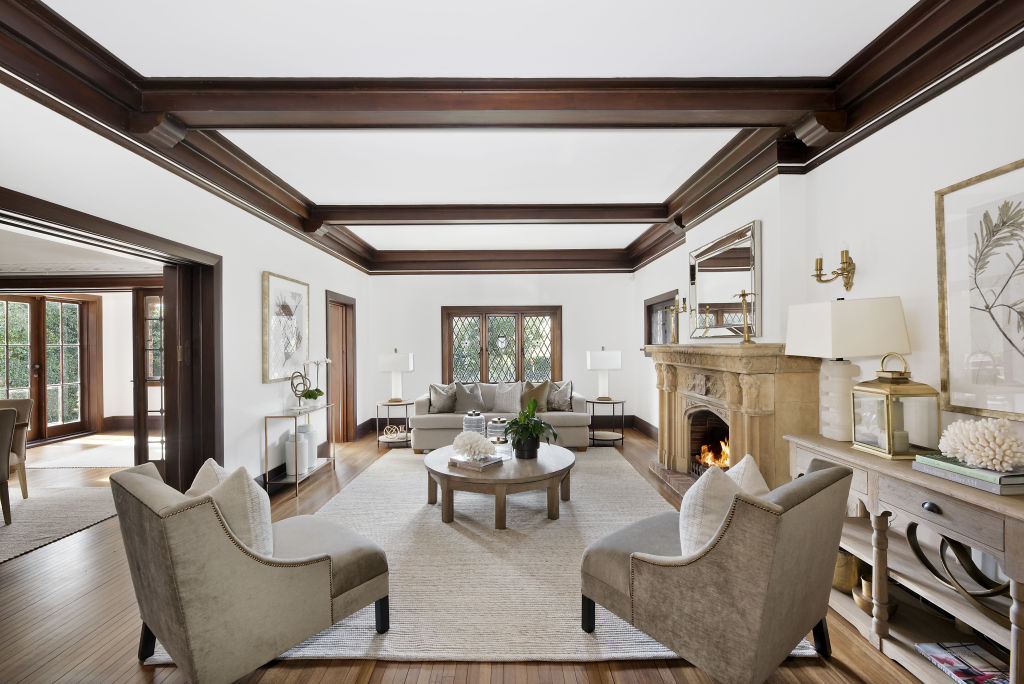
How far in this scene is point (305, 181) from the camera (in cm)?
411

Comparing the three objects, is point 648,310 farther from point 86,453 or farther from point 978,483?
point 86,453

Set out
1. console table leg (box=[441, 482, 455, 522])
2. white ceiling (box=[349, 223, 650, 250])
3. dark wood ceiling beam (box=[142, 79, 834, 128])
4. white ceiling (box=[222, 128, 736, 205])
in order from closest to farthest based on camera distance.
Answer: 1. dark wood ceiling beam (box=[142, 79, 834, 128])
2. white ceiling (box=[222, 128, 736, 205])
3. console table leg (box=[441, 482, 455, 522])
4. white ceiling (box=[349, 223, 650, 250])

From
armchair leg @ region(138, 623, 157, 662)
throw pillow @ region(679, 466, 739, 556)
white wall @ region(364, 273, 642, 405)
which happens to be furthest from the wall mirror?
armchair leg @ region(138, 623, 157, 662)

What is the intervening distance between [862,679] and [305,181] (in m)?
4.76

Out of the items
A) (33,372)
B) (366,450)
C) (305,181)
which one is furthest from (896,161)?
(33,372)

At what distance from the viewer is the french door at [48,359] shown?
254 inches

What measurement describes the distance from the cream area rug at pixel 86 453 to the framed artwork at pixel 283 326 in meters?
2.20

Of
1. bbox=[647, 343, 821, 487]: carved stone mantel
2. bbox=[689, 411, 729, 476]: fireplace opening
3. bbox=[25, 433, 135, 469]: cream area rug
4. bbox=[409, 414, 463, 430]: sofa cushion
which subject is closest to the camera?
bbox=[647, 343, 821, 487]: carved stone mantel

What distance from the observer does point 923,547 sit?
87.8 inches

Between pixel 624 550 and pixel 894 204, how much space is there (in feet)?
7.35

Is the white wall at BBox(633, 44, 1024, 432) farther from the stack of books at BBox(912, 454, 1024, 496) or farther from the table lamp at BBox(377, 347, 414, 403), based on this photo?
the table lamp at BBox(377, 347, 414, 403)

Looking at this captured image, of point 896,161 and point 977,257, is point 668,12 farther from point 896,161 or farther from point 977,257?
point 977,257

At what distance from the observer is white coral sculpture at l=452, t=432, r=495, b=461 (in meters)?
3.61

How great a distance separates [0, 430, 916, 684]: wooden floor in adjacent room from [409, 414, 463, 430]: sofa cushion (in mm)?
3228
